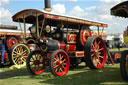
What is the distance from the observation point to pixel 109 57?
24.8 ft

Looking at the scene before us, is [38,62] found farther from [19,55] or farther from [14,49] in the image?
[19,55]

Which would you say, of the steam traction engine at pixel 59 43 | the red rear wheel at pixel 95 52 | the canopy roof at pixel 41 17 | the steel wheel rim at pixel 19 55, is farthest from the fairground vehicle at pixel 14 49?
the red rear wheel at pixel 95 52

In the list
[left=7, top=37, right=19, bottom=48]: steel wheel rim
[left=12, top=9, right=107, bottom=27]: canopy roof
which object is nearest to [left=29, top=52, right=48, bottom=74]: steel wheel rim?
[left=12, top=9, right=107, bottom=27]: canopy roof

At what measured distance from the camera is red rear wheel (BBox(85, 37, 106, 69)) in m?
6.39

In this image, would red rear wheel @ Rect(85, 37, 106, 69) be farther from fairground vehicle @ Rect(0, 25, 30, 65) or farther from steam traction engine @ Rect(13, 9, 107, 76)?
fairground vehicle @ Rect(0, 25, 30, 65)

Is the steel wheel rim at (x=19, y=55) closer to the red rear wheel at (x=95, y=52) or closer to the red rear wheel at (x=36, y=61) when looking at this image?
the red rear wheel at (x=36, y=61)

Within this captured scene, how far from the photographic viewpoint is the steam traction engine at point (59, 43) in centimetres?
569

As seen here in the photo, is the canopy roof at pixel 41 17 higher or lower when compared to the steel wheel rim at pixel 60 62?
higher

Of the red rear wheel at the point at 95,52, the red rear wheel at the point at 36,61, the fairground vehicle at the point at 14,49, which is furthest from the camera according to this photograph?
the fairground vehicle at the point at 14,49

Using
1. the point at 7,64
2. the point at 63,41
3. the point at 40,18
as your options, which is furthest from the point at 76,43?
the point at 7,64

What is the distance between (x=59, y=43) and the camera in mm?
6332

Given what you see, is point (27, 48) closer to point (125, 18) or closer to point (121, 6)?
point (125, 18)

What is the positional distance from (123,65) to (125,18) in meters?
1.84

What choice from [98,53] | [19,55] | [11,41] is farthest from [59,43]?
[11,41]
